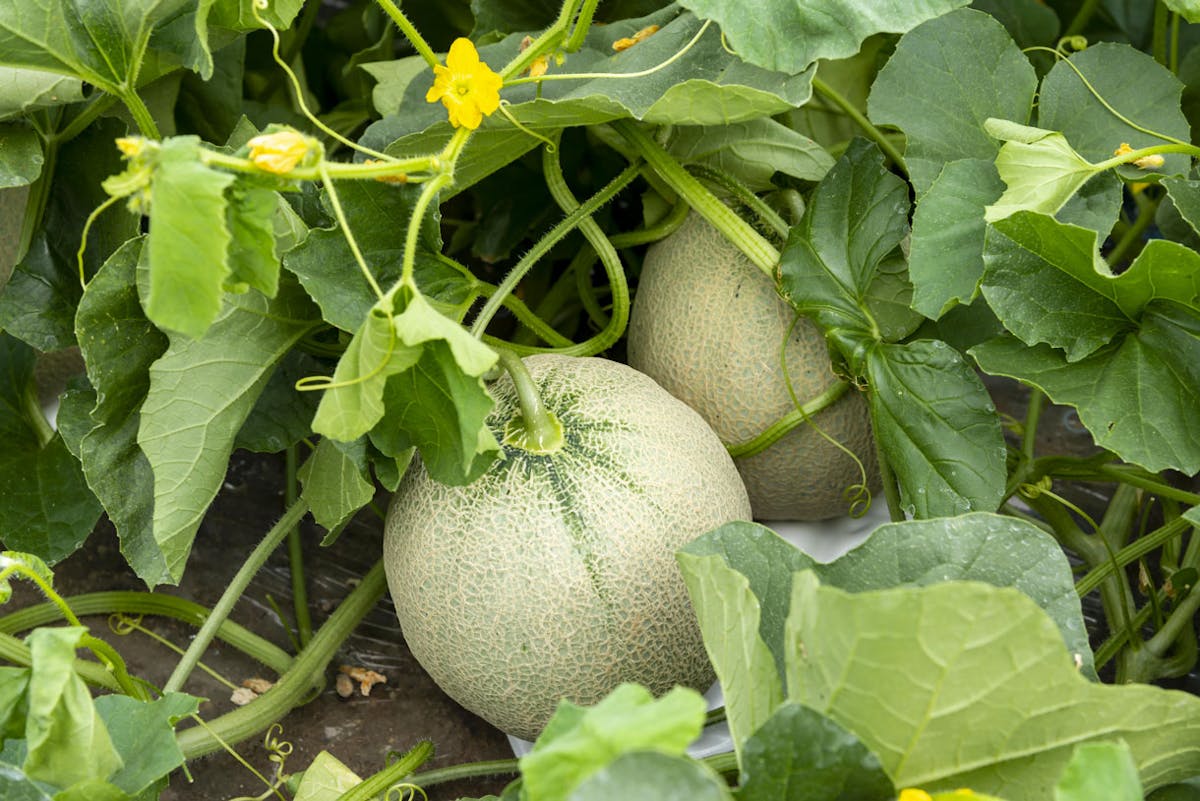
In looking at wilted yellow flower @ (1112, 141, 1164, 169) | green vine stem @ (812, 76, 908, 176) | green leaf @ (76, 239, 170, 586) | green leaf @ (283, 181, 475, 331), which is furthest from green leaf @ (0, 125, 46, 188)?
wilted yellow flower @ (1112, 141, 1164, 169)

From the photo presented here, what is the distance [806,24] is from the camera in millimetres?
994

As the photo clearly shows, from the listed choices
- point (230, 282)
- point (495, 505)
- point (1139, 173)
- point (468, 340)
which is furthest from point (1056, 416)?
point (230, 282)

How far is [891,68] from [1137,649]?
1.96 feet

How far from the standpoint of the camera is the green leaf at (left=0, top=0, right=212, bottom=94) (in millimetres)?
1011

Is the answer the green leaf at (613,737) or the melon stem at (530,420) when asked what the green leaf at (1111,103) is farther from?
the green leaf at (613,737)

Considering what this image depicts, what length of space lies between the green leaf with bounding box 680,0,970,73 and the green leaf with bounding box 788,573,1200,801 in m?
0.45

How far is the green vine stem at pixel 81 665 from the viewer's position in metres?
1.04

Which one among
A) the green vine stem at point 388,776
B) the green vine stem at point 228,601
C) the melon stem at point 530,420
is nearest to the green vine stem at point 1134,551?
the melon stem at point 530,420

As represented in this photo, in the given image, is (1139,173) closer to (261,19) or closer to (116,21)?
(261,19)

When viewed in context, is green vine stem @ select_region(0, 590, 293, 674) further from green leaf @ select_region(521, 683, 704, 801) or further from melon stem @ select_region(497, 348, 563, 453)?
green leaf @ select_region(521, 683, 704, 801)

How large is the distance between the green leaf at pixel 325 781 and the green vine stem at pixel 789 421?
467mm

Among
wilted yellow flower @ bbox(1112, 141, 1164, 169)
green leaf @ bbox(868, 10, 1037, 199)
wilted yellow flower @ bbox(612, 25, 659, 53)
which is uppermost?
wilted yellow flower @ bbox(612, 25, 659, 53)

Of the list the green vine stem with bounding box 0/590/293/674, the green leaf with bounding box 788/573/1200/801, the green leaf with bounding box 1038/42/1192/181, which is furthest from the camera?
the green vine stem with bounding box 0/590/293/674

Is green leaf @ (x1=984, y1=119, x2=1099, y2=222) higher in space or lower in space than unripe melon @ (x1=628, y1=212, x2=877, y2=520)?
higher
